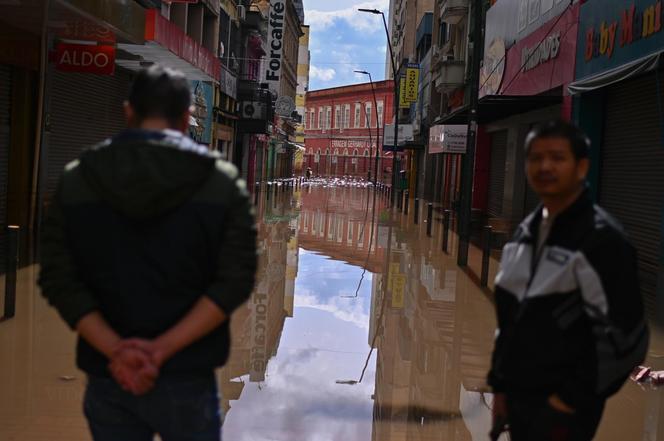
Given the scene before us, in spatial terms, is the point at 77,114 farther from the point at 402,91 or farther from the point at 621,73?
the point at 402,91

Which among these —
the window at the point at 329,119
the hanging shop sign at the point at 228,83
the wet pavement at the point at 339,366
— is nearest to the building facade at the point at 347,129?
the window at the point at 329,119

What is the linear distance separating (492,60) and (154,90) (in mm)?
21594

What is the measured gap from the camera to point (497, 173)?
26297 mm

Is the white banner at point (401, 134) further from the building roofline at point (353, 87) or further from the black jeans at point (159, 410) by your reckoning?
the black jeans at point (159, 410)

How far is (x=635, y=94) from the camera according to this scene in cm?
1259

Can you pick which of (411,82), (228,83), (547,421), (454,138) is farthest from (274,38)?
(547,421)

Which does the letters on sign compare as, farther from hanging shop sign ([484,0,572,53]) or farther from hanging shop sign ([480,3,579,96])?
hanging shop sign ([484,0,572,53])

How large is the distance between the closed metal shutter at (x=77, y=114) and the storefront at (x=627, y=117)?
371 inches

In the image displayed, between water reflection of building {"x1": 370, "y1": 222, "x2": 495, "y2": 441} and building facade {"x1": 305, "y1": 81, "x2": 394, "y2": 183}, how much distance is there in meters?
69.3

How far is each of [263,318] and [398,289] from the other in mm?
3008

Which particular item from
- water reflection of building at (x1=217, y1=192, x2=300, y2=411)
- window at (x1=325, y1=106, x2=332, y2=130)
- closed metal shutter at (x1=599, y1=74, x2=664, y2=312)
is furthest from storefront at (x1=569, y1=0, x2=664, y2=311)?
window at (x1=325, y1=106, x2=332, y2=130)

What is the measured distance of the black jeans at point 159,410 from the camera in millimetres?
2420

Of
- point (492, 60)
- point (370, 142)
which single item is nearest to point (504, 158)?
point (492, 60)

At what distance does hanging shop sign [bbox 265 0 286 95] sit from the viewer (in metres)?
42.7
